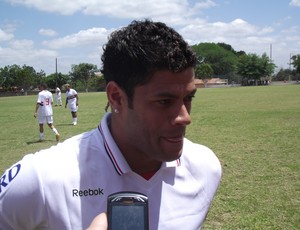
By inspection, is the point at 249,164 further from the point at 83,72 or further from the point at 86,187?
the point at 83,72

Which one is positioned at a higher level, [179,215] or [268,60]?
[268,60]

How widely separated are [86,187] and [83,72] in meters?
102

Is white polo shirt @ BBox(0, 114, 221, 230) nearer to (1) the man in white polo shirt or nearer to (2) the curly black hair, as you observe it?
(1) the man in white polo shirt

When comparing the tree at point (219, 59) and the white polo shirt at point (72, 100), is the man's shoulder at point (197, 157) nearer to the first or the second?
the white polo shirt at point (72, 100)

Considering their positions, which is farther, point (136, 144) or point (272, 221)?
point (272, 221)

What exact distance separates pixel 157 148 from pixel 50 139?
11942mm

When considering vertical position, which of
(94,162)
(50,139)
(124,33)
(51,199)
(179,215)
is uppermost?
(124,33)

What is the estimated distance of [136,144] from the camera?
83.0 inches

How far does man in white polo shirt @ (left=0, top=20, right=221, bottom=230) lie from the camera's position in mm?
1875

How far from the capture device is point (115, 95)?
6.99 ft

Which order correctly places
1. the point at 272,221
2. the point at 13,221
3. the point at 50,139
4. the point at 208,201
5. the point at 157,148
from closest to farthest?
the point at 13,221 → the point at 157,148 → the point at 208,201 → the point at 272,221 → the point at 50,139

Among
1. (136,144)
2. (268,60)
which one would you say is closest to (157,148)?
(136,144)

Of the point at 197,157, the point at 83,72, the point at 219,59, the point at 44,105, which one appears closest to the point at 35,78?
the point at 83,72

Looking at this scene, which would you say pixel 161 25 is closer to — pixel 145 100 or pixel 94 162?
pixel 145 100
